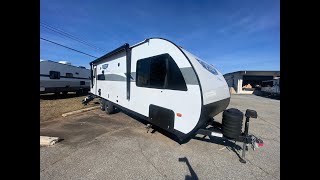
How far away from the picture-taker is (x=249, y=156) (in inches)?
180

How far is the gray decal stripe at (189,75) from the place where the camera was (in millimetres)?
4316

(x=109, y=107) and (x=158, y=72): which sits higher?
(x=158, y=72)

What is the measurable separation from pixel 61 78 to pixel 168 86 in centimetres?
1630

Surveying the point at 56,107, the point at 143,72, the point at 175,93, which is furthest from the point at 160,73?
the point at 56,107

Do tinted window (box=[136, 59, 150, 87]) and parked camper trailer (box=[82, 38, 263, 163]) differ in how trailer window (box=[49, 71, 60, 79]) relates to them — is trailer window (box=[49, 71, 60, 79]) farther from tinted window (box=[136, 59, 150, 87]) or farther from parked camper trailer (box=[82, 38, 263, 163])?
tinted window (box=[136, 59, 150, 87])

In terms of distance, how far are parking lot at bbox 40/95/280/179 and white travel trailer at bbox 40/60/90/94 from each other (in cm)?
1124

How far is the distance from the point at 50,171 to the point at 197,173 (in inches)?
120

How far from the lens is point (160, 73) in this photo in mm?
5234

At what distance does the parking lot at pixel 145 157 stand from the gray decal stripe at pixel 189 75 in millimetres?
1871

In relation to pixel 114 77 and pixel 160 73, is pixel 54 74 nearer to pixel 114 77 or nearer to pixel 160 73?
pixel 114 77

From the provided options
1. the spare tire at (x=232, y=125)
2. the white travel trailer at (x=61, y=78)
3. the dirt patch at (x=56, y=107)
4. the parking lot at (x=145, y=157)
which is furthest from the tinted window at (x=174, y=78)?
the white travel trailer at (x=61, y=78)

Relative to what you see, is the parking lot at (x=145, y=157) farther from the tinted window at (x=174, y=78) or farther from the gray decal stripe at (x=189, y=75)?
the gray decal stripe at (x=189, y=75)
